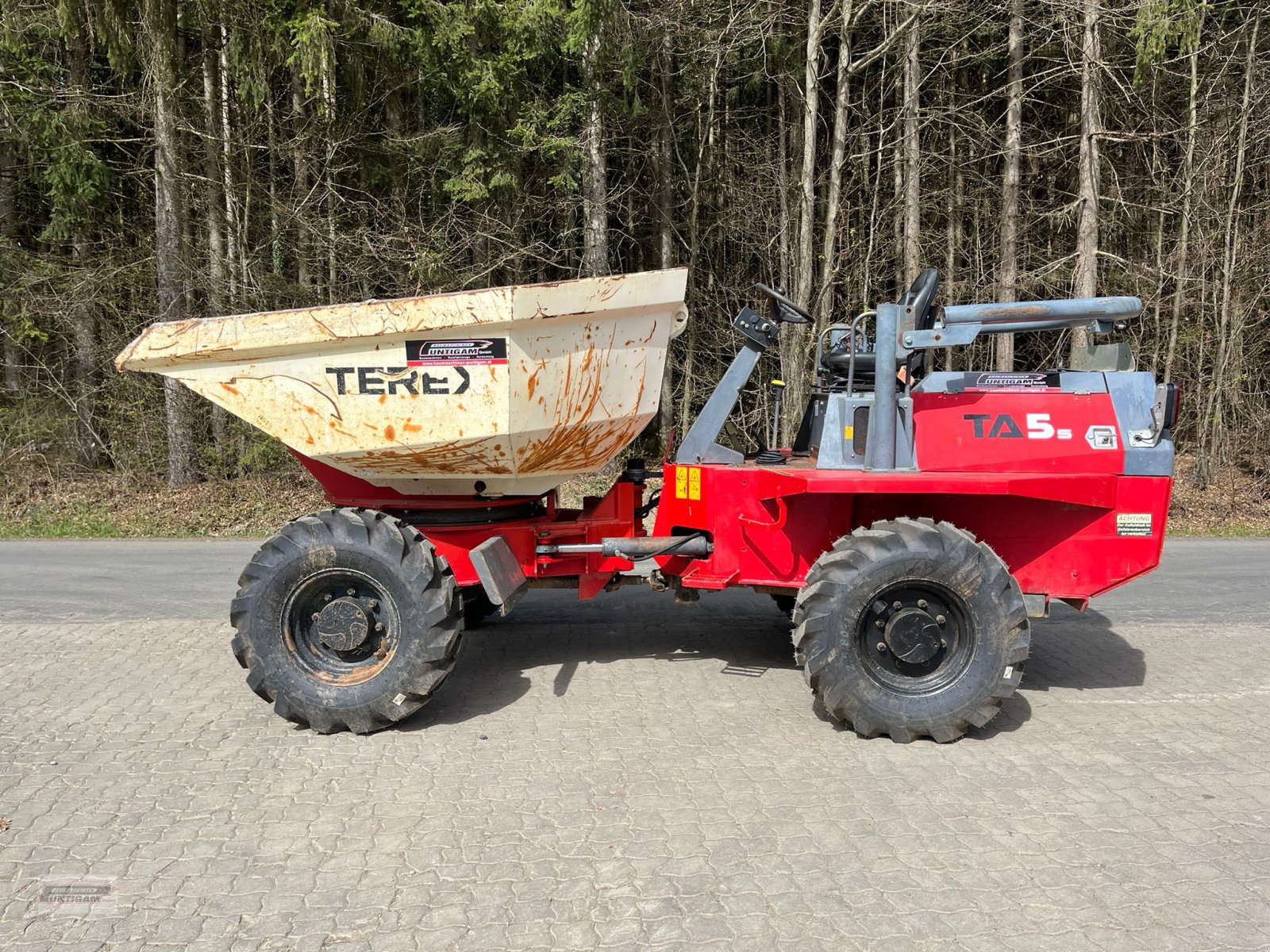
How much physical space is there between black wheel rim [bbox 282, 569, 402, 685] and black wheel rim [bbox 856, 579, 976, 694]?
2422 millimetres

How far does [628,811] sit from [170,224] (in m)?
12.9

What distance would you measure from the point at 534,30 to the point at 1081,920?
13421mm

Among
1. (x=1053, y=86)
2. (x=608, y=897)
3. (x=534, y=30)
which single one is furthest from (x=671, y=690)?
(x=1053, y=86)

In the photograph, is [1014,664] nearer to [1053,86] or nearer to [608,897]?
[608,897]

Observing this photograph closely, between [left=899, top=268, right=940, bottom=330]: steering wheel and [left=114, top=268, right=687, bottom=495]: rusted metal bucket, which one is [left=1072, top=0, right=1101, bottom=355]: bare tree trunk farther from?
[left=114, top=268, right=687, bottom=495]: rusted metal bucket

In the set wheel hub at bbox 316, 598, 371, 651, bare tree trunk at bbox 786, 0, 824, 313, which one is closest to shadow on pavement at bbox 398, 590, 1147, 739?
wheel hub at bbox 316, 598, 371, 651

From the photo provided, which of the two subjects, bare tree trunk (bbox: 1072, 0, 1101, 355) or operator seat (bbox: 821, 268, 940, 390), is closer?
operator seat (bbox: 821, 268, 940, 390)

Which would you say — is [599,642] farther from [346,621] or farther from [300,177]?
[300,177]

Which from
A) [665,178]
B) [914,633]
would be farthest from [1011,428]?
[665,178]

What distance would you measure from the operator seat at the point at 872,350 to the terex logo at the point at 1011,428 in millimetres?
484

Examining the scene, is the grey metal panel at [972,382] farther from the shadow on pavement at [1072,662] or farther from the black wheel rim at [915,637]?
the shadow on pavement at [1072,662]

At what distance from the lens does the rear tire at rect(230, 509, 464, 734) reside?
15.9ft

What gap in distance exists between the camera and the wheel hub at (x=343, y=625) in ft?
16.3

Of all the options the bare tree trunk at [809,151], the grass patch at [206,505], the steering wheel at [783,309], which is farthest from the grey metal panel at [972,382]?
the bare tree trunk at [809,151]
